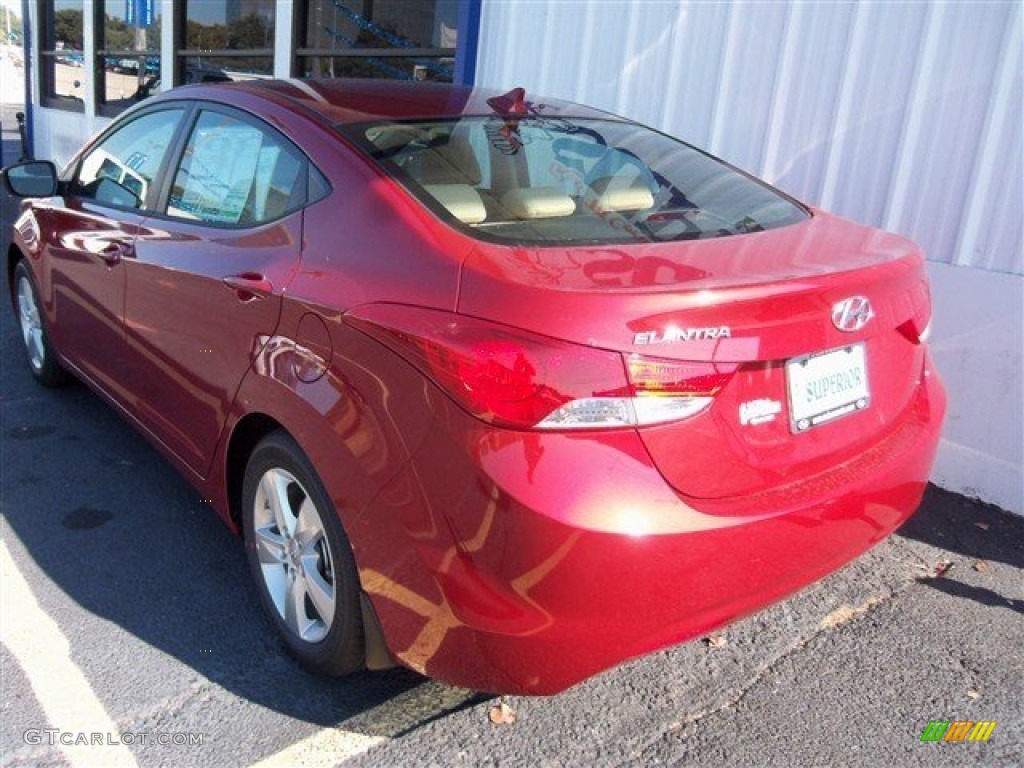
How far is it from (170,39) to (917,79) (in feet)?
31.0

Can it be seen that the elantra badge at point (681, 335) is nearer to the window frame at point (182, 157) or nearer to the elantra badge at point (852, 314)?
the elantra badge at point (852, 314)

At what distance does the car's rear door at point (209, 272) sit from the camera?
2.64 metres

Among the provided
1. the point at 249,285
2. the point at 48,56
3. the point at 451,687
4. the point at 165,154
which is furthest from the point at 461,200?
the point at 48,56

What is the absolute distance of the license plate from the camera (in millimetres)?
2150

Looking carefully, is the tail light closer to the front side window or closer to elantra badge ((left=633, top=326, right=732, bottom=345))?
elantra badge ((left=633, top=326, right=732, bottom=345))

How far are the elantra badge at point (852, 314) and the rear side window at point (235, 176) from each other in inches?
57.9

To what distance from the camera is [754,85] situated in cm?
466

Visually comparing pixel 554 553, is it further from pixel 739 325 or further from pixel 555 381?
pixel 739 325

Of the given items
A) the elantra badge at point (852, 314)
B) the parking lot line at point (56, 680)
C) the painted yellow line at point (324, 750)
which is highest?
the elantra badge at point (852, 314)

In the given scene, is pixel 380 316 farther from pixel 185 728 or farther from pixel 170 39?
pixel 170 39

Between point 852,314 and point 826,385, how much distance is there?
0.60ft

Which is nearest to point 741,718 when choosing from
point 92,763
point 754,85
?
point 92,763

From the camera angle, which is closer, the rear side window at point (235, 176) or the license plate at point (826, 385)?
the license plate at point (826, 385)

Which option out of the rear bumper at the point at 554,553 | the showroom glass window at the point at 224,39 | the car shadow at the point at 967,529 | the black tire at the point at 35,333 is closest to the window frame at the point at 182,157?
the rear bumper at the point at 554,553
